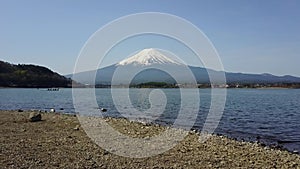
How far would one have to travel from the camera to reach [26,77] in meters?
176

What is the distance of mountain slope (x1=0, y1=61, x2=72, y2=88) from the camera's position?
165 metres

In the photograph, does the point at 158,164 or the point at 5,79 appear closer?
the point at 158,164

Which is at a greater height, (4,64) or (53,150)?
(4,64)

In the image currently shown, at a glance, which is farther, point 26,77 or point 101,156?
point 26,77

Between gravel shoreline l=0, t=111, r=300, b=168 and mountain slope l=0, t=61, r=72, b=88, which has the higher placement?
mountain slope l=0, t=61, r=72, b=88

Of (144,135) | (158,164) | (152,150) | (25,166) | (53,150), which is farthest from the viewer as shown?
(144,135)

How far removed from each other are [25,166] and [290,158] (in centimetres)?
1052

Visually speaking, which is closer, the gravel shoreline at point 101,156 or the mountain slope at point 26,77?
the gravel shoreline at point 101,156

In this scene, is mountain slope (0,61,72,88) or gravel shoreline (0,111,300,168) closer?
gravel shoreline (0,111,300,168)

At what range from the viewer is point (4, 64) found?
175875mm

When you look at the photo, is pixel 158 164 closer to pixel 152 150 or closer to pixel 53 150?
pixel 152 150

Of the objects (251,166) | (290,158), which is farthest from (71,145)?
(290,158)

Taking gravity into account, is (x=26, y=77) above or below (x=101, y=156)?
above

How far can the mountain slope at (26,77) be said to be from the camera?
541 ft
